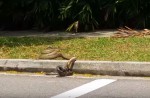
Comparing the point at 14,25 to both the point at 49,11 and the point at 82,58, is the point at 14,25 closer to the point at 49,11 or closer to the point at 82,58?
the point at 49,11

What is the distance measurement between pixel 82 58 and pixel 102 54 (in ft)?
1.62

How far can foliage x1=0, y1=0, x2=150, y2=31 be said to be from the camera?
13.6 metres

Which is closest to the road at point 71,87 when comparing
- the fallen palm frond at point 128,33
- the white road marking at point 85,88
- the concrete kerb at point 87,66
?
the white road marking at point 85,88

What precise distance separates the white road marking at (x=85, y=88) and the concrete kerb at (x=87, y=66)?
1.27 feet

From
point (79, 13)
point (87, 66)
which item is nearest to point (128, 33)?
point (79, 13)

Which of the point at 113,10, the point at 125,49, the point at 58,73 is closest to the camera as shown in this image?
the point at 58,73

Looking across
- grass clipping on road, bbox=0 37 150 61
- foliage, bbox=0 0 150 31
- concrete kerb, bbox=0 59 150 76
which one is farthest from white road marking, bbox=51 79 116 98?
foliage, bbox=0 0 150 31

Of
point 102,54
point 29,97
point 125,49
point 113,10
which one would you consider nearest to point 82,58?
point 102,54

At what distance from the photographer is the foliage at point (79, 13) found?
13602mm

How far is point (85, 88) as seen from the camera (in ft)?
26.0

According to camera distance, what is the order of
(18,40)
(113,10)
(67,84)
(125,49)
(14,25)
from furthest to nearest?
(14,25)
(113,10)
(18,40)
(125,49)
(67,84)

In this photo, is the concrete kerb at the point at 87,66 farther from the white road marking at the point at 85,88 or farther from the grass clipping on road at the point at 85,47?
the grass clipping on road at the point at 85,47

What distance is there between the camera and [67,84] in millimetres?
8258

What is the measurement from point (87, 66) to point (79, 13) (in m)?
4.97
